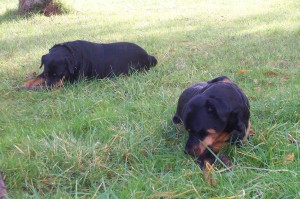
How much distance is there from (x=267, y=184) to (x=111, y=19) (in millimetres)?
8732

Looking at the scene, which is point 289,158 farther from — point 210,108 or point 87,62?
point 87,62

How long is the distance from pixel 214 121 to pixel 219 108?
4.0 inches

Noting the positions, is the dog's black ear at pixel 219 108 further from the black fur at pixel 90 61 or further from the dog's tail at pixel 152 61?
the dog's tail at pixel 152 61

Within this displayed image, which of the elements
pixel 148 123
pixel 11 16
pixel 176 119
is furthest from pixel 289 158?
pixel 11 16

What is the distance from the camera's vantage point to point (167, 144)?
3.34m

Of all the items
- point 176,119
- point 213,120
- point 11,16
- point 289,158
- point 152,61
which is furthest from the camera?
point 11,16

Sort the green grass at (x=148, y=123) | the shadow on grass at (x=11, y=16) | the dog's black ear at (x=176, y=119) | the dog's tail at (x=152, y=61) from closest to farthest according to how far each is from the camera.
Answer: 1. the green grass at (x=148, y=123)
2. the dog's black ear at (x=176, y=119)
3. the dog's tail at (x=152, y=61)
4. the shadow on grass at (x=11, y=16)

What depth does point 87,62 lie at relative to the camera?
5496mm

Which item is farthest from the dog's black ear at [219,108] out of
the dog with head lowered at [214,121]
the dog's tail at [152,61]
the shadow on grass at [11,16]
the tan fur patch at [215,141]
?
the shadow on grass at [11,16]

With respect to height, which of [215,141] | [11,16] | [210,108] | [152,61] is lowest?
[152,61]

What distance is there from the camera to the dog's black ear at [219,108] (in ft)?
9.71

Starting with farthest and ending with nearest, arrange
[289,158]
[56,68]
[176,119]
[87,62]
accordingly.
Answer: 1. [87,62]
2. [56,68]
3. [176,119]
4. [289,158]

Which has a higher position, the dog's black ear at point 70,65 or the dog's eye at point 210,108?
the dog's eye at point 210,108

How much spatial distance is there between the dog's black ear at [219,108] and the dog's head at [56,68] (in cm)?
267
